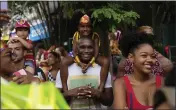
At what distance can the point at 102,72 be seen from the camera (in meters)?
4.91

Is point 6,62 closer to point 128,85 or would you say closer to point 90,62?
point 128,85

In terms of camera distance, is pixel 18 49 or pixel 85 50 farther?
pixel 18 49

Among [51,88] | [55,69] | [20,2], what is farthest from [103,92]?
[20,2]

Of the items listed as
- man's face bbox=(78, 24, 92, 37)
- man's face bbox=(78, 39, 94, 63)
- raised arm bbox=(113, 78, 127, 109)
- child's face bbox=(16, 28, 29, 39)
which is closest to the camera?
raised arm bbox=(113, 78, 127, 109)

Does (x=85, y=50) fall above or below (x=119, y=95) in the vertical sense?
above

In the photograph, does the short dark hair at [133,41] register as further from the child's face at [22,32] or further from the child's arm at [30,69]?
the child's face at [22,32]

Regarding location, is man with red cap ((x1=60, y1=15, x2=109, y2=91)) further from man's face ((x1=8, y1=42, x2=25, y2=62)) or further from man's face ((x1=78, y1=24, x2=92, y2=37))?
man's face ((x1=8, y1=42, x2=25, y2=62))

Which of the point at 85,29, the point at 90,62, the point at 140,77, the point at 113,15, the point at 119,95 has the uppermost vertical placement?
the point at 113,15

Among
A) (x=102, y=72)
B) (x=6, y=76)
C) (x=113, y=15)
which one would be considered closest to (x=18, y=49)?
(x=102, y=72)

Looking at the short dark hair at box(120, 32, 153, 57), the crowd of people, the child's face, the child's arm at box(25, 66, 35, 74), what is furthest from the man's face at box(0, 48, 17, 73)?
the child's face

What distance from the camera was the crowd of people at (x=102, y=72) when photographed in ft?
11.6

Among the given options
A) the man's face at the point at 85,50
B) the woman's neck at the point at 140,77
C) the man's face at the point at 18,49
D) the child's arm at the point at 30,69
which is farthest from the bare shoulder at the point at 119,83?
the child's arm at the point at 30,69

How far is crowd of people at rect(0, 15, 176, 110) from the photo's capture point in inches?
140

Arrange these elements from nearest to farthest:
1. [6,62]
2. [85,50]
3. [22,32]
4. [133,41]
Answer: [6,62], [133,41], [85,50], [22,32]
